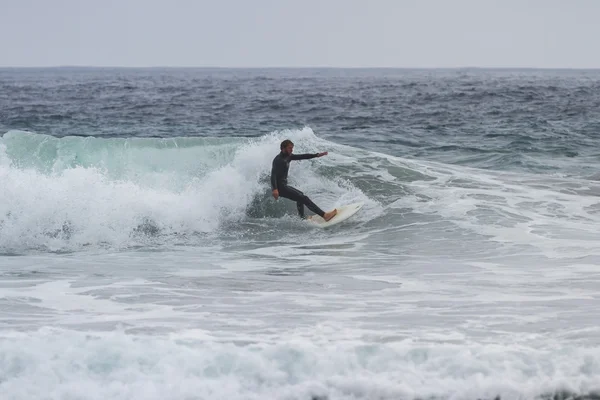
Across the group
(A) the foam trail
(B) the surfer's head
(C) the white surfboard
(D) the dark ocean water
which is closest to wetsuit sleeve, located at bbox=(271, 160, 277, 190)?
(B) the surfer's head

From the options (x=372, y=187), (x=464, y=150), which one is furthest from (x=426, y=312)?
(x=464, y=150)

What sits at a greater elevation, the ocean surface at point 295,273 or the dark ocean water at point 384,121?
the ocean surface at point 295,273

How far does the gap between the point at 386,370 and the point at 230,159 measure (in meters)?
12.0

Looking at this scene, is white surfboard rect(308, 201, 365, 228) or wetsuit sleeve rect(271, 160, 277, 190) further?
white surfboard rect(308, 201, 365, 228)

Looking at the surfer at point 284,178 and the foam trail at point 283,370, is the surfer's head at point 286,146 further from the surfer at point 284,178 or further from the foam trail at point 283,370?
the foam trail at point 283,370

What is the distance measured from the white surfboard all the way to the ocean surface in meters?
0.16

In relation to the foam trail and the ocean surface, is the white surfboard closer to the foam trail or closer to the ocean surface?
the ocean surface

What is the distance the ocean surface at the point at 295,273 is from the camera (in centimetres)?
674

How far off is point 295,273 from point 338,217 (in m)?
3.71

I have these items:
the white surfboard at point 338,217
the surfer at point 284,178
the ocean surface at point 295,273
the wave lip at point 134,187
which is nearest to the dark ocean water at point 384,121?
the ocean surface at point 295,273

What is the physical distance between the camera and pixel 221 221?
49.1 feet

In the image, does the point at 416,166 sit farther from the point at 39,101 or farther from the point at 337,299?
the point at 39,101

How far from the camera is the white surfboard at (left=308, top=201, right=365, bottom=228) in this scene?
14.2m

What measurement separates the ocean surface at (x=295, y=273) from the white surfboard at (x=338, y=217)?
0.16 m
